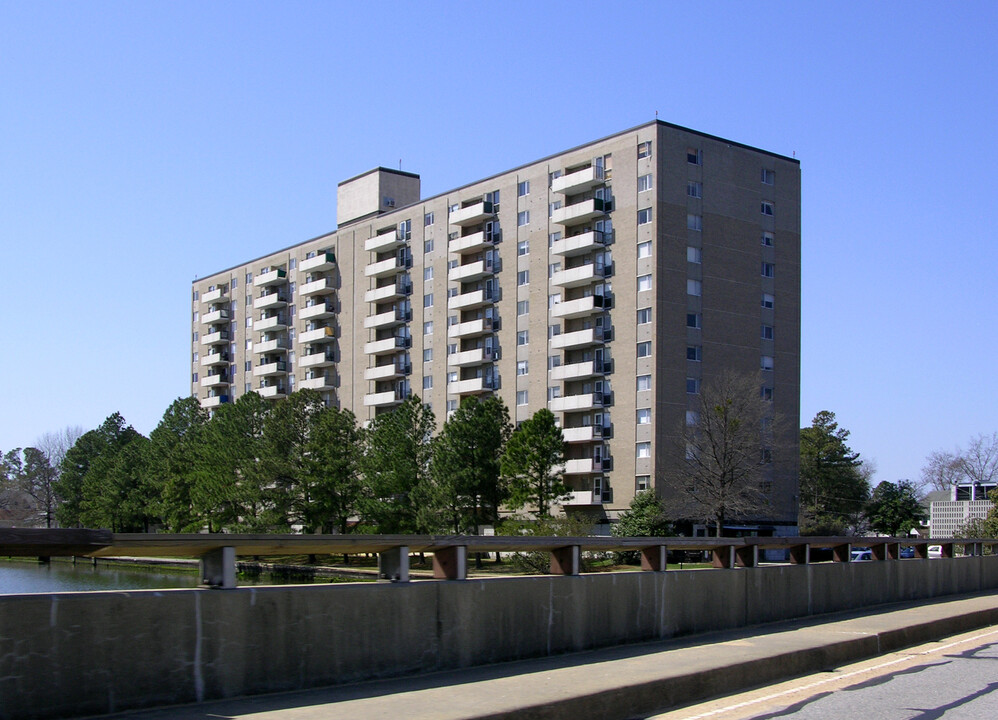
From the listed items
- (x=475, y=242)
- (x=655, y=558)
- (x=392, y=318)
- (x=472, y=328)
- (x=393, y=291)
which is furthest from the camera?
(x=392, y=318)

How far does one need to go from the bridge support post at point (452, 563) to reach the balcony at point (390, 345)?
8416 cm

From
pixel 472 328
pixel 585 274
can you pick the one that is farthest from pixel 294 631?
pixel 472 328

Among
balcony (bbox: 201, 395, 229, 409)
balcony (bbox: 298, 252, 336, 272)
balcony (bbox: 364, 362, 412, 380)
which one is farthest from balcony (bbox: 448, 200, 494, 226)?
balcony (bbox: 201, 395, 229, 409)

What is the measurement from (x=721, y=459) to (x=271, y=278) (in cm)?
6065

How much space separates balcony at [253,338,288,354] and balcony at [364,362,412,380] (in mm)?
18149

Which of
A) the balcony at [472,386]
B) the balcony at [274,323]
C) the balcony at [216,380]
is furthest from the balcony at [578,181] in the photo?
the balcony at [216,380]

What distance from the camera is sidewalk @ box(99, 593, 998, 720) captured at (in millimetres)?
7863

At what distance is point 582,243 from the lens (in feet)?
252

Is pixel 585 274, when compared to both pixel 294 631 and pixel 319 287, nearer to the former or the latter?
pixel 319 287

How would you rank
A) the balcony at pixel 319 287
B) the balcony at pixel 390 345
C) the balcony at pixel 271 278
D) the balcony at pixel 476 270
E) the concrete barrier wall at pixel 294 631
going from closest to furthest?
the concrete barrier wall at pixel 294 631, the balcony at pixel 476 270, the balcony at pixel 390 345, the balcony at pixel 319 287, the balcony at pixel 271 278

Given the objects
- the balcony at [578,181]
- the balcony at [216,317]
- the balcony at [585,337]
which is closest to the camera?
the balcony at [585,337]

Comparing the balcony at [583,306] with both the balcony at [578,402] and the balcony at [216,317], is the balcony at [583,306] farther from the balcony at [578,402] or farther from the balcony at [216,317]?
the balcony at [216,317]

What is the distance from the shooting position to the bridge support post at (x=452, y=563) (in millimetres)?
10422

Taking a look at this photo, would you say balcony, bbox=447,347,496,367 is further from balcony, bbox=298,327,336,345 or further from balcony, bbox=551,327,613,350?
balcony, bbox=298,327,336,345
